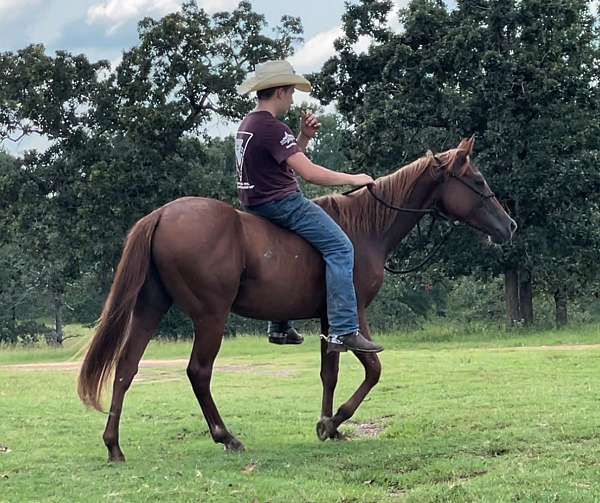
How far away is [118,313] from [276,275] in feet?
3.89

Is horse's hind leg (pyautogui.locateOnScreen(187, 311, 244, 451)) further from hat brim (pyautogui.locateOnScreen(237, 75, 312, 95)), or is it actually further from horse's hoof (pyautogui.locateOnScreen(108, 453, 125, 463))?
hat brim (pyautogui.locateOnScreen(237, 75, 312, 95))

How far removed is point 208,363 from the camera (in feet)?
19.6

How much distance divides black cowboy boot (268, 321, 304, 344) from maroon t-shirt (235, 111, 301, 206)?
1163 millimetres

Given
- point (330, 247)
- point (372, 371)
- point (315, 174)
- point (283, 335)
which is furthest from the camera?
point (283, 335)

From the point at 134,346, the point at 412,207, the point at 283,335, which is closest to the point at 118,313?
the point at 134,346

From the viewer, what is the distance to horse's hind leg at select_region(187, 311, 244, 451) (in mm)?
5841

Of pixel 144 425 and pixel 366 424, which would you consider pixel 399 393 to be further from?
pixel 144 425

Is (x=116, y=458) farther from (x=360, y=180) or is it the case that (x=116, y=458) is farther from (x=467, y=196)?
(x=467, y=196)

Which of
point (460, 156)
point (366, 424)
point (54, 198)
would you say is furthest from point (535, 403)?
point (54, 198)

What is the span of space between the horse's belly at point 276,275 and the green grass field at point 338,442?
42.7 inches

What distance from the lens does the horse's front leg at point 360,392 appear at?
20.8ft

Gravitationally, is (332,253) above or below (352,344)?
above

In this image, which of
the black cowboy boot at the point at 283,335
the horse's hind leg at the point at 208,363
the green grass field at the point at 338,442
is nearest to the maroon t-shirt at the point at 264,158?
the horse's hind leg at the point at 208,363

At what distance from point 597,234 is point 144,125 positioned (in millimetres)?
15910
